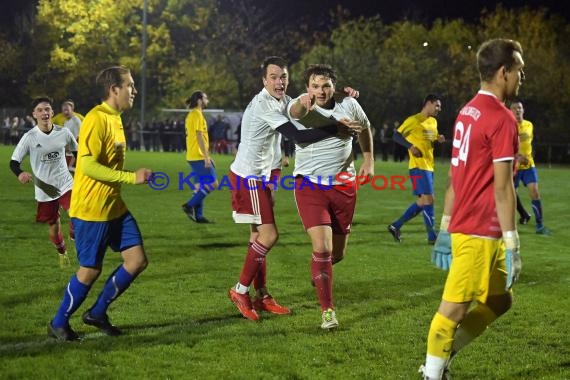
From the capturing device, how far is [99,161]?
6.00 m

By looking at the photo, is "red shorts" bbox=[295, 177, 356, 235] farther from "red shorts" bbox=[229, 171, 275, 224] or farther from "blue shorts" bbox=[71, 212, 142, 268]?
"blue shorts" bbox=[71, 212, 142, 268]

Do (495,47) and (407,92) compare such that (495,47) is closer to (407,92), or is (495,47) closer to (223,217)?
(223,217)


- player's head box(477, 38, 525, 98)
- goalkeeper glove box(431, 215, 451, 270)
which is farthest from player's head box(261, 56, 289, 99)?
player's head box(477, 38, 525, 98)

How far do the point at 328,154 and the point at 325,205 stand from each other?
433 mm

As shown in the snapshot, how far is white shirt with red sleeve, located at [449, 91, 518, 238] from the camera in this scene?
4375 millimetres

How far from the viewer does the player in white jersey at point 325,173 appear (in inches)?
265

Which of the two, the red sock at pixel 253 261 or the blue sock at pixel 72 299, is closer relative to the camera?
the blue sock at pixel 72 299

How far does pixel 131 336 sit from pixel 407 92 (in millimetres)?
41861

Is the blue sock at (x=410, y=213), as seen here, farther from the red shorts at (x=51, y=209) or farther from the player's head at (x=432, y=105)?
the red shorts at (x=51, y=209)

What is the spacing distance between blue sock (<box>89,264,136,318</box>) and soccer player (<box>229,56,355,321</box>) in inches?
48.8

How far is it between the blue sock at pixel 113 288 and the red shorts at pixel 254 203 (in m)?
1.44

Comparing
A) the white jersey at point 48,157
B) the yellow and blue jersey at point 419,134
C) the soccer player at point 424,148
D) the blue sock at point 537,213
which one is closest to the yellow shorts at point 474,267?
the white jersey at point 48,157

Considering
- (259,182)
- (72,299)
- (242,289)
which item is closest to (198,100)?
(259,182)

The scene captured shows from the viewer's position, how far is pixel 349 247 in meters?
11.4
